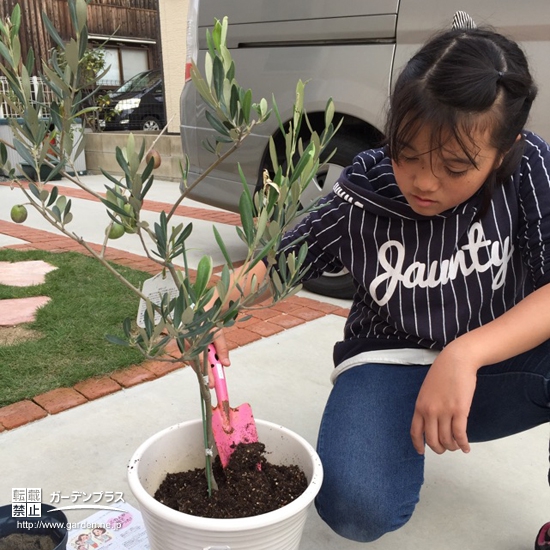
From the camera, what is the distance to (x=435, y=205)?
4.04ft

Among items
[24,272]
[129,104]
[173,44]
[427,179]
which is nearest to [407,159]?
[427,179]

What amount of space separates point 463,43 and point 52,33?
78 cm

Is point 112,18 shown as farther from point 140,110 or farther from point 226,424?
point 226,424

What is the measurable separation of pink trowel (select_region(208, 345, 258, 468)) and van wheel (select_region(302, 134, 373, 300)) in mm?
1709

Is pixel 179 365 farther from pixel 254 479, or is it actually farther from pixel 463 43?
pixel 463 43

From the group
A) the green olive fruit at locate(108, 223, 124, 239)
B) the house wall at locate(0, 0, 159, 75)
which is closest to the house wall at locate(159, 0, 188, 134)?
the house wall at locate(0, 0, 159, 75)

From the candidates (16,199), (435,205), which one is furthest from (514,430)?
(16,199)

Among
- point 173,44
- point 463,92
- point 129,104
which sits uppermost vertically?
point 173,44

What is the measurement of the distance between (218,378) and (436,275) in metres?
0.57

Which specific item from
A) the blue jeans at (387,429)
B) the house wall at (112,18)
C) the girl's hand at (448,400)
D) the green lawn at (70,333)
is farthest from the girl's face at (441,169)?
the house wall at (112,18)

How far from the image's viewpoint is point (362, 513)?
125 cm

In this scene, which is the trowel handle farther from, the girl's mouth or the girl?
the girl's mouth

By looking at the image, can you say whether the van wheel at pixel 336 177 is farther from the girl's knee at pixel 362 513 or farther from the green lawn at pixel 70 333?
the girl's knee at pixel 362 513

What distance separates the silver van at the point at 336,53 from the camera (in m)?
2.41
